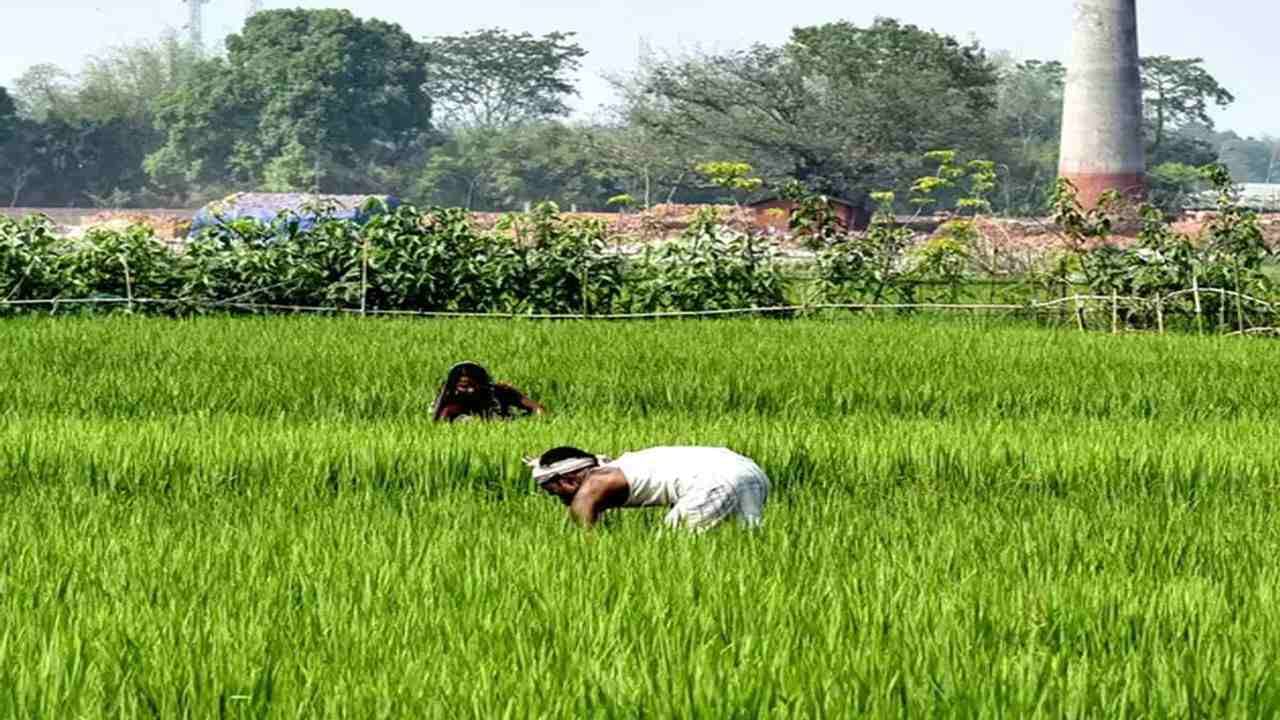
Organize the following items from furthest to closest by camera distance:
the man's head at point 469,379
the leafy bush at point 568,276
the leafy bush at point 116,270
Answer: the leafy bush at point 568,276
the leafy bush at point 116,270
the man's head at point 469,379

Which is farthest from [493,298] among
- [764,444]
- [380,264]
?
[764,444]

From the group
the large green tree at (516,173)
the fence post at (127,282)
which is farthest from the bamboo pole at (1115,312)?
the large green tree at (516,173)

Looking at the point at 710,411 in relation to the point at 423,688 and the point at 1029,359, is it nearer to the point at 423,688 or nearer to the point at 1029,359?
the point at 1029,359

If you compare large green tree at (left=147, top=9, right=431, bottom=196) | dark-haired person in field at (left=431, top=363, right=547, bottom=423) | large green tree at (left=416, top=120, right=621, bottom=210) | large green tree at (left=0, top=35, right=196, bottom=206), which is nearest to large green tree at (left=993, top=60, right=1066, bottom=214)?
large green tree at (left=416, top=120, right=621, bottom=210)

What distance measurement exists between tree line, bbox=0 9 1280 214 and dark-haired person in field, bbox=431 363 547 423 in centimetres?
3763

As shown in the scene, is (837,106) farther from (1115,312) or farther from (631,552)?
(631,552)

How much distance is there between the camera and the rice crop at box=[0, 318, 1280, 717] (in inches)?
145

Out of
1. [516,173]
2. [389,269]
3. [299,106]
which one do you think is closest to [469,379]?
[389,269]

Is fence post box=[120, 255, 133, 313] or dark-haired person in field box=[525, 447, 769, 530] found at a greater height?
dark-haired person in field box=[525, 447, 769, 530]

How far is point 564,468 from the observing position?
6.26 metres

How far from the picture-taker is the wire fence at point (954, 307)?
1836 centimetres

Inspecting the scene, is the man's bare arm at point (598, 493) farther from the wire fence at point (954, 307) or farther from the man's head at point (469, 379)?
the wire fence at point (954, 307)

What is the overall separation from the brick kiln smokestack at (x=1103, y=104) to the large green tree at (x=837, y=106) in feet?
28.1

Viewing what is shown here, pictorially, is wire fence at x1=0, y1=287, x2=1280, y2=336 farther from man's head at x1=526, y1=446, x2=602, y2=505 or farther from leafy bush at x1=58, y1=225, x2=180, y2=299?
man's head at x1=526, y1=446, x2=602, y2=505
